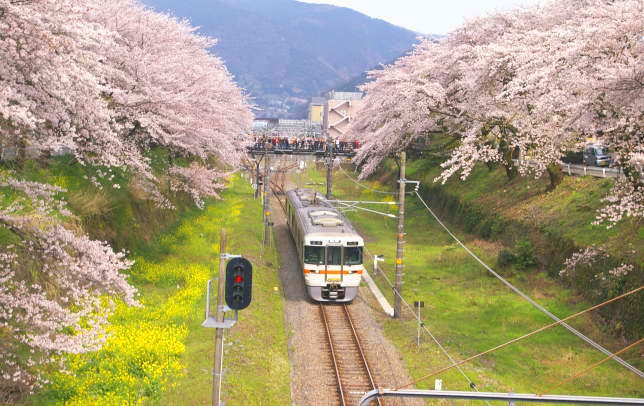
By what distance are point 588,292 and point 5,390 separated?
17.8m

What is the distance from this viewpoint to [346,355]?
18.7 metres

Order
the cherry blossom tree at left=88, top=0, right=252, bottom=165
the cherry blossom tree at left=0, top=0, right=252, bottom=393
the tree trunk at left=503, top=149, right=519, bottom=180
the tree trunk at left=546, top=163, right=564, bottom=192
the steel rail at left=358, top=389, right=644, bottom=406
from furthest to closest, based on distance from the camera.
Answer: the tree trunk at left=503, top=149, right=519, bottom=180 → the tree trunk at left=546, top=163, right=564, bottom=192 → the cherry blossom tree at left=88, top=0, right=252, bottom=165 → the cherry blossom tree at left=0, top=0, right=252, bottom=393 → the steel rail at left=358, top=389, right=644, bottom=406

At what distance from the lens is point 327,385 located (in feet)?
53.8

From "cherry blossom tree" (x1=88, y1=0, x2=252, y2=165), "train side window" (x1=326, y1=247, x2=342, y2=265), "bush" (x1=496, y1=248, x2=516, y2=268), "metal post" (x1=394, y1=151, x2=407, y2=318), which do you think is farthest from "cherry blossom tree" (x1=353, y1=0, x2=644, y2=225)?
"cherry blossom tree" (x1=88, y1=0, x2=252, y2=165)

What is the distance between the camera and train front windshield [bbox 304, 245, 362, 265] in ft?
75.7

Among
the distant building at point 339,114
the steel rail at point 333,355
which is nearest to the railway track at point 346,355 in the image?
the steel rail at point 333,355

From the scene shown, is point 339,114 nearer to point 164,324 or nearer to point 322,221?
point 322,221

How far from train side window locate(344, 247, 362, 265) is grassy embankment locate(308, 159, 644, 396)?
91.2 inches

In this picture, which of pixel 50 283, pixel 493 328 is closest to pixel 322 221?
pixel 493 328

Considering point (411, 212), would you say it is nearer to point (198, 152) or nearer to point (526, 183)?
point (526, 183)

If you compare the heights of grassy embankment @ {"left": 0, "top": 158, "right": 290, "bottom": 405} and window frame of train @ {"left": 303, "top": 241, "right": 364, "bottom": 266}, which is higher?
window frame of train @ {"left": 303, "top": 241, "right": 364, "bottom": 266}

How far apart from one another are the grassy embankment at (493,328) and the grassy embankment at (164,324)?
14.2ft

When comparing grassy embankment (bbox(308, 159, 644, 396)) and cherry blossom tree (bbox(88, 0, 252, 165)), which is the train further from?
cherry blossom tree (bbox(88, 0, 252, 165))

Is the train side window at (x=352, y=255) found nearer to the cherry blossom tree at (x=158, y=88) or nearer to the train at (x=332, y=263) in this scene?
the train at (x=332, y=263)
